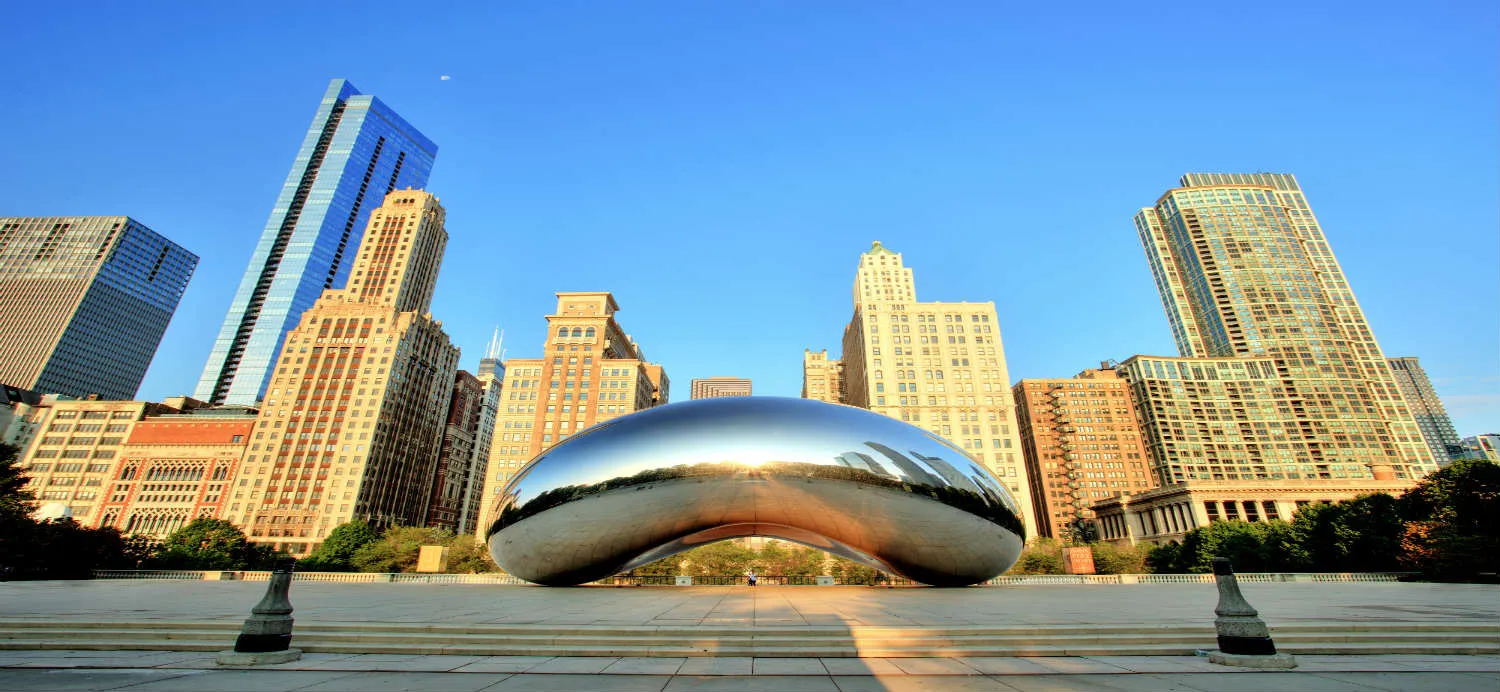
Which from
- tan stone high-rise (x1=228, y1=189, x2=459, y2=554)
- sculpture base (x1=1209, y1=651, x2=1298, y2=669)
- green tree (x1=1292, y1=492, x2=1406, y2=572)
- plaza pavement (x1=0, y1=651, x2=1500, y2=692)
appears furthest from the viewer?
tan stone high-rise (x1=228, y1=189, x2=459, y2=554)

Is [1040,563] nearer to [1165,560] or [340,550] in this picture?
[1165,560]

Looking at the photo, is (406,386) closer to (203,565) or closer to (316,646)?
(203,565)

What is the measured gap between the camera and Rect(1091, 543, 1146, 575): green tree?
52312mm

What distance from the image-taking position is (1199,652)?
22.3 feet

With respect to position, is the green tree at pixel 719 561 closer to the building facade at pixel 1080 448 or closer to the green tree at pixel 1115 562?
the green tree at pixel 1115 562

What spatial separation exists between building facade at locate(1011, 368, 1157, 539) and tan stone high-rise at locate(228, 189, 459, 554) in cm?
12824

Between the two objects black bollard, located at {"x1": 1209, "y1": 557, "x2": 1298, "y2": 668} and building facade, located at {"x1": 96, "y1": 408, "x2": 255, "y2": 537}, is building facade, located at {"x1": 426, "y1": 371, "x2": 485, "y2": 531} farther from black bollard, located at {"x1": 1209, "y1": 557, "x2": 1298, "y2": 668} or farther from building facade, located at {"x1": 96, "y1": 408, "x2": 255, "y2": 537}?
black bollard, located at {"x1": 1209, "y1": 557, "x2": 1298, "y2": 668}

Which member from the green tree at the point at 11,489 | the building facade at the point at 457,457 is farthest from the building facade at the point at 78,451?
the green tree at the point at 11,489

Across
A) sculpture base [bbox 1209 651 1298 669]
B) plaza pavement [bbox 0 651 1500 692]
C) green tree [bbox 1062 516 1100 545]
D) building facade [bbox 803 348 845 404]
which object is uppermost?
building facade [bbox 803 348 845 404]

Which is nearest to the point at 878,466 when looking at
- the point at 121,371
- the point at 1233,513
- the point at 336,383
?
the point at 1233,513

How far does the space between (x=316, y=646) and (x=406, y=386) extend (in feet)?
390

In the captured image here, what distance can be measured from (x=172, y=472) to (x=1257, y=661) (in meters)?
138

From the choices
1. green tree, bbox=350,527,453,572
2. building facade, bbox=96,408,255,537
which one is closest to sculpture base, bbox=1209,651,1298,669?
green tree, bbox=350,527,453,572

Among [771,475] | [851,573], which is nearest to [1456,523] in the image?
[851,573]
